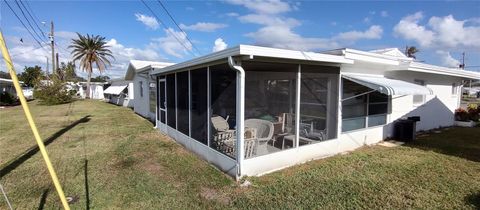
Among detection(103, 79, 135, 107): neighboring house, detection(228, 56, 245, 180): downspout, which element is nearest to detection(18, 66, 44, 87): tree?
detection(103, 79, 135, 107): neighboring house

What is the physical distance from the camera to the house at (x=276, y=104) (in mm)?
5312

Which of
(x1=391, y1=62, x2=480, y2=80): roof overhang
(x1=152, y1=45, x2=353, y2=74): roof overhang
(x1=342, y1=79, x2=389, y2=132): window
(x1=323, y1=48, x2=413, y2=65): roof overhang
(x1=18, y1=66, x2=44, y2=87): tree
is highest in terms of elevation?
(x1=18, y1=66, x2=44, y2=87): tree

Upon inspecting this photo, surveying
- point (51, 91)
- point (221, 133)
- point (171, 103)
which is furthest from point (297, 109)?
point (51, 91)

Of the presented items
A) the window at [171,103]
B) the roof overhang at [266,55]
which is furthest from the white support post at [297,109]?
the window at [171,103]

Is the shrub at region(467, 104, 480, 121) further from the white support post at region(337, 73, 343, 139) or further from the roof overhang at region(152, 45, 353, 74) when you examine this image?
the roof overhang at region(152, 45, 353, 74)

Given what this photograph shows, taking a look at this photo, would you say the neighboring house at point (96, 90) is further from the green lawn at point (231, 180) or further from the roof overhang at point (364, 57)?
the roof overhang at point (364, 57)

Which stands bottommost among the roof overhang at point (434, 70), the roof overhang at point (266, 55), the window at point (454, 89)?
the window at point (454, 89)

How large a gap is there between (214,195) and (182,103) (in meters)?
4.10

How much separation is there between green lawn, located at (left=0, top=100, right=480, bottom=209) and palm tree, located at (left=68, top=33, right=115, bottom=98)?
28.5 m

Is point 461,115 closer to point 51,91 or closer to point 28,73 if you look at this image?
point 51,91

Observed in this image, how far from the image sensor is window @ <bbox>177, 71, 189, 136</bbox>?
25.4 feet

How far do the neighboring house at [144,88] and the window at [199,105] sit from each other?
585 centimetres

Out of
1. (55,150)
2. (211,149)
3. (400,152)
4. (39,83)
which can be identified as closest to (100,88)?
(39,83)

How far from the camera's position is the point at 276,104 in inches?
245
